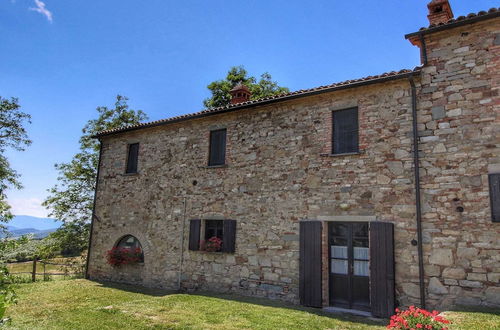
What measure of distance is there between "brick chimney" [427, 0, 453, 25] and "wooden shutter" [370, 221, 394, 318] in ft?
16.3

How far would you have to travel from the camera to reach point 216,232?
1016 centimetres

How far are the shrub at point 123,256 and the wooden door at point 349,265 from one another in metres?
6.64

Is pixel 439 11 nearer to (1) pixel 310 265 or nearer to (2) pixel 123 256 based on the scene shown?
(1) pixel 310 265

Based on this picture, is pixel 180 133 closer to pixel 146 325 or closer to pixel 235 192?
pixel 235 192

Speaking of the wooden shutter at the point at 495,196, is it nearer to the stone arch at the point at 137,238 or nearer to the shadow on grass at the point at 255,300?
the shadow on grass at the point at 255,300

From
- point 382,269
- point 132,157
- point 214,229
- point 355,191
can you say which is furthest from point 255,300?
point 132,157

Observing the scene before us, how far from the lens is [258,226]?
9164 millimetres

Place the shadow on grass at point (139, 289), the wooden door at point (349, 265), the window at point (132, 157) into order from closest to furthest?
the wooden door at point (349, 265), the shadow on grass at point (139, 289), the window at point (132, 157)

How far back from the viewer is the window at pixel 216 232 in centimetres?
952

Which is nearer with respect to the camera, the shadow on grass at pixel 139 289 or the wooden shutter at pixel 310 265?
the wooden shutter at pixel 310 265

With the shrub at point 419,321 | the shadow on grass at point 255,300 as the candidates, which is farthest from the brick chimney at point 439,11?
the shadow on grass at point 255,300

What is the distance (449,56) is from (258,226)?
599 cm

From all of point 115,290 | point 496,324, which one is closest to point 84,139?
point 115,290

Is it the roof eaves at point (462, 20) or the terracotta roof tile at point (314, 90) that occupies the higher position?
the roof eaves at point (462, 20)
